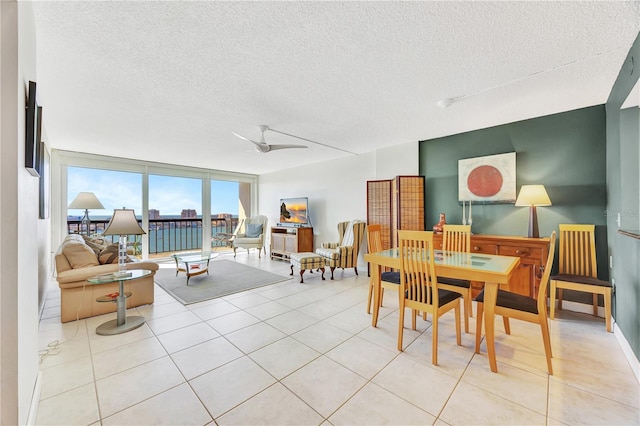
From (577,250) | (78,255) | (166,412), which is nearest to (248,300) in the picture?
(166,412)

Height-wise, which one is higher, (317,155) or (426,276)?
(317,155)

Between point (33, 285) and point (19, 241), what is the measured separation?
652mm

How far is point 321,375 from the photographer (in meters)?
1.90

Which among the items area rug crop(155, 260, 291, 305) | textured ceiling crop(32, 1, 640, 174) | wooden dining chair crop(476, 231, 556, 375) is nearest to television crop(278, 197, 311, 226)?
area rug crop(155, 260, 291, 305)

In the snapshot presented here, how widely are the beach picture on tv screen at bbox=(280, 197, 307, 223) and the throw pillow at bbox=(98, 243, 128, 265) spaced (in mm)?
3899

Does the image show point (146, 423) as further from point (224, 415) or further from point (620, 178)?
point (620, 178)

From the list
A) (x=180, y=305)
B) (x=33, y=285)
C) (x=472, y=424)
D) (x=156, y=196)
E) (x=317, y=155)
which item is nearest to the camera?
(x=472, y=424)

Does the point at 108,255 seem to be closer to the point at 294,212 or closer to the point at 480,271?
the point at 294,212

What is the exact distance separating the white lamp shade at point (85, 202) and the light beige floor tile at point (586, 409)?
6464mm

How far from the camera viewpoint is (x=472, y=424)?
145 centimetres

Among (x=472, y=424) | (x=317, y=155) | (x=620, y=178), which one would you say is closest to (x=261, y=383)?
(x=472, y=424)

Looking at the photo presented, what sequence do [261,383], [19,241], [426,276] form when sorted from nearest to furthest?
1. [19,241]
2. [261,383]
3. [426,276]

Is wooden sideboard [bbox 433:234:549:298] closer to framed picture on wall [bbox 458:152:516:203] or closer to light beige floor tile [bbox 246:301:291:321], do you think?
framed picture on wall [bbox 458:152:516:203]

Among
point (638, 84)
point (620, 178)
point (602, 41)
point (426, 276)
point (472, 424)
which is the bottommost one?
point (472, 424)
